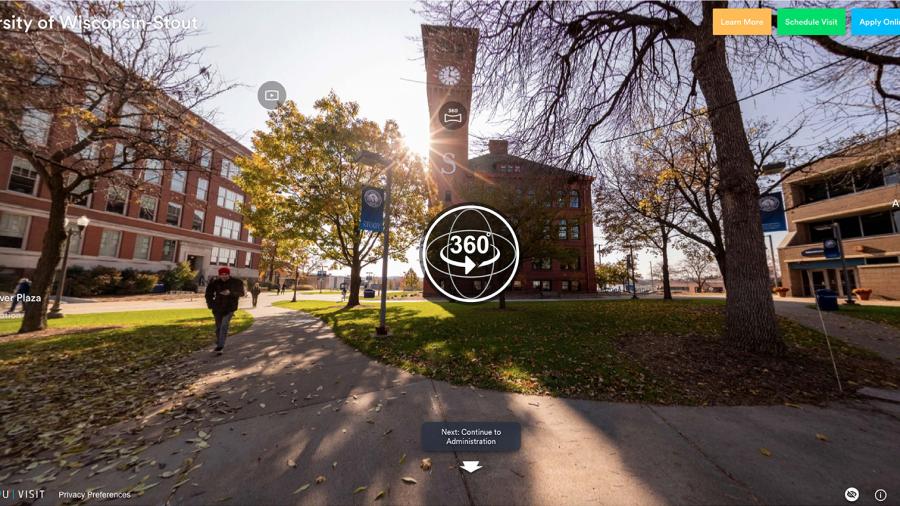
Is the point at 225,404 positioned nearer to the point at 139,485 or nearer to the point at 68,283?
the point at 139,485

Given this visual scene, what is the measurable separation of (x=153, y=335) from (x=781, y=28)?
56.6ft

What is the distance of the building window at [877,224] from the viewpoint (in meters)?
22.4

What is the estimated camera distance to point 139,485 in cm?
246

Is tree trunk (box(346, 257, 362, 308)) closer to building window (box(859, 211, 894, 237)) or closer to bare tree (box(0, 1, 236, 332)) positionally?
bare tree (box(0, 1, 236, 332))

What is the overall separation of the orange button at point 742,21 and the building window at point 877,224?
32.1 m

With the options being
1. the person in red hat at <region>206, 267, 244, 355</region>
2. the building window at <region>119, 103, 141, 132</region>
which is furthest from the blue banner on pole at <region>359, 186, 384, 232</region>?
the building window at <region>119, 103, 141, 132</region>

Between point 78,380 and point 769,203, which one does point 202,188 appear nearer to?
point 78,380

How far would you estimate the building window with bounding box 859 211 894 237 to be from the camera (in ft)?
73.6

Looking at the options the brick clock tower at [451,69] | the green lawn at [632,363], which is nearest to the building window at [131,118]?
Result: the brick clock tower at [451,69]

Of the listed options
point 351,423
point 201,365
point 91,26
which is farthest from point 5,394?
point 91,26

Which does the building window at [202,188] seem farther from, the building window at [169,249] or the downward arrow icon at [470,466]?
the downward arrow icon at [470,466]

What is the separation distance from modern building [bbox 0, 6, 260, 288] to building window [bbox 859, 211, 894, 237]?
42971mm

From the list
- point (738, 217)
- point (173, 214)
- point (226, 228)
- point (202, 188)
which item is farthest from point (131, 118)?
point (226, 228)

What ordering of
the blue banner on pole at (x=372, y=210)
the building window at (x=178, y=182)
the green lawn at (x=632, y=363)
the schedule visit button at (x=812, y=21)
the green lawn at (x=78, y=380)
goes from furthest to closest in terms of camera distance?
the building window at (x=178, y=182), the blue banner on pole at (x=372, y=210), the schedule visit button at (x=812, y=21), the green lawn at (x=632, y=363), the green lawn at (x=78, y=380)
